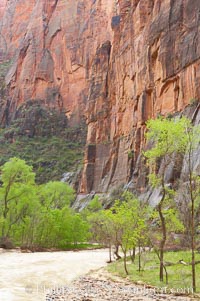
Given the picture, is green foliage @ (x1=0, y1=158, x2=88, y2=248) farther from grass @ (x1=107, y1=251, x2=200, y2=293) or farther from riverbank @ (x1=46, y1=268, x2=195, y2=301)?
riverbank @ (x1=46, y1=268, x2=195, y2=301)

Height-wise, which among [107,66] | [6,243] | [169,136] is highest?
[107,66]

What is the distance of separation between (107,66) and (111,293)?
283 feet

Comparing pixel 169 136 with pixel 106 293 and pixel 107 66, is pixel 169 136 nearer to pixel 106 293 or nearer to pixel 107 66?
pixel 106 293

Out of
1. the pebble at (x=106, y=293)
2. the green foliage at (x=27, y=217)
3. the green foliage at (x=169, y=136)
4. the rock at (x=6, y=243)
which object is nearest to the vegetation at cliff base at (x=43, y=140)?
the green foliage at (x=27, y=217)

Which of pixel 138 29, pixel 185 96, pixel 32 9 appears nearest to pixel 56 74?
pixel 32 9

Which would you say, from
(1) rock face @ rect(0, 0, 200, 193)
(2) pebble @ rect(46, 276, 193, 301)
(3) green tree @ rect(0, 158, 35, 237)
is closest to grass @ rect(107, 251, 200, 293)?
(2) pebble @ rect(46, 276, 193, 301)

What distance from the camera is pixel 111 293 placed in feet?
48.6

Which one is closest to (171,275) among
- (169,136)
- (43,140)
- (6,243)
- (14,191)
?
(169,136)

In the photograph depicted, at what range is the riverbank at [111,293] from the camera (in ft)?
44.2

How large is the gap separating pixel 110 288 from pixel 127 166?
56242 mm

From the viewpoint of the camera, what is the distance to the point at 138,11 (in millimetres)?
76312

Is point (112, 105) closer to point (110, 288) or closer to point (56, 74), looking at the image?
Result: point (56, 74)

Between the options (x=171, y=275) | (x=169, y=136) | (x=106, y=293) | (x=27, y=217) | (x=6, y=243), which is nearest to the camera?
(x=106, y=293)

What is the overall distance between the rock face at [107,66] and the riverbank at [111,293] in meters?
39.7
